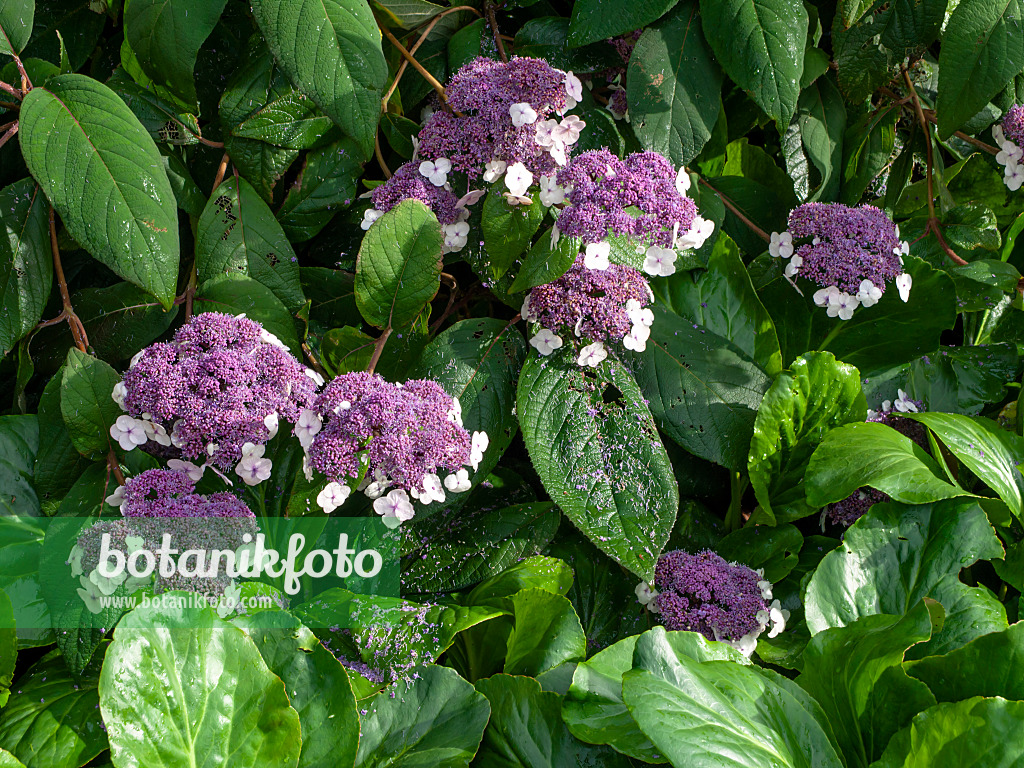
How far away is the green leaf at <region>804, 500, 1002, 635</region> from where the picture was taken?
918mm

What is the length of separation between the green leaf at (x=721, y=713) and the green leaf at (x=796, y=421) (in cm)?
30

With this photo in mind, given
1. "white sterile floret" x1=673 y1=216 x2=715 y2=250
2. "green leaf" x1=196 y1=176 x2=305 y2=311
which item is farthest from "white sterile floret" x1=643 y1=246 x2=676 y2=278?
"green leaf" x1=196 y1=176 x2=305 y2=311

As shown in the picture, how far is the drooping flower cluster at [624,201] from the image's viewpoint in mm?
827

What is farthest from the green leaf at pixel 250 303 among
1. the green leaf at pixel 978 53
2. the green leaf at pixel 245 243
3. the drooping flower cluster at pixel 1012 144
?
the drooping flower cluster at pixel 1012 144

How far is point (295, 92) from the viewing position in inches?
40.4

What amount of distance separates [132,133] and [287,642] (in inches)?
21.7

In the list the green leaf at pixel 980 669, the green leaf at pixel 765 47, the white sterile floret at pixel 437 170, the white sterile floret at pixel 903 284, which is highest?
the green leaf at pixel 765 47

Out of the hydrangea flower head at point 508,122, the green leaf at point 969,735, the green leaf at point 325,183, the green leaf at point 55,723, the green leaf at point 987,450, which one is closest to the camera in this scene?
the green leaf at point 969,735

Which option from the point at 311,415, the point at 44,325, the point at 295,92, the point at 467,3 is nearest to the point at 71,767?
the point at 311,415

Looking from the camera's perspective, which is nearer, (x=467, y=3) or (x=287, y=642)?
(x=287, y=642)

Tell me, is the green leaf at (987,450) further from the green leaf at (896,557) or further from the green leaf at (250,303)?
the green leaf at (250,303)

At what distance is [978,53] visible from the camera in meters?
1.05

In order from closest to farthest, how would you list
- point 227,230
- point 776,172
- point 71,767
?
point 71,767
point 227,230
point 776,172

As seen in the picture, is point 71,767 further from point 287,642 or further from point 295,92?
point 295,92
